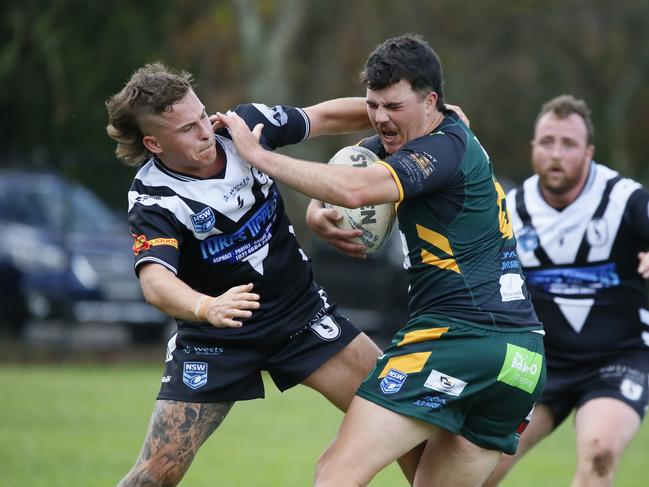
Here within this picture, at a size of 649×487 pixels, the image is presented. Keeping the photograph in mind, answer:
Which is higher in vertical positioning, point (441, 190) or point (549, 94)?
point (441, 190)

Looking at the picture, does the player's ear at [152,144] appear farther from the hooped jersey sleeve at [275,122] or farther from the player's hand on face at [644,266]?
the player's hand on face at [644,266]

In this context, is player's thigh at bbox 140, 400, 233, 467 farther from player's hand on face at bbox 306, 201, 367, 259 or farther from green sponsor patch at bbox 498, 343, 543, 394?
green sponsor patch at bbox 498, 343, 543, 394

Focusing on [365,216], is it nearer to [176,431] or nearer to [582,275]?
[176,431]

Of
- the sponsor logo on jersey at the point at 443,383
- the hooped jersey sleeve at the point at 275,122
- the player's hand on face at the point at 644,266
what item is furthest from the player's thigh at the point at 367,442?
the player's hand on face at the point at 644,266

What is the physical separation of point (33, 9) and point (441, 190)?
11973 millimetres

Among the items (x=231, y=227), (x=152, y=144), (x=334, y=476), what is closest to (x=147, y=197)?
(x=152, y=144)

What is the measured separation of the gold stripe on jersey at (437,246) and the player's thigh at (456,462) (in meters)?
0.76

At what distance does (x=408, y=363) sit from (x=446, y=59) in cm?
2135

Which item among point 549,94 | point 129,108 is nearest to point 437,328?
point 129,108

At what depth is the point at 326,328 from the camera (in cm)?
533

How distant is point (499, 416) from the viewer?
4.76 metres

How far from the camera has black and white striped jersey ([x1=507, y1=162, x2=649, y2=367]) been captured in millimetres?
6250

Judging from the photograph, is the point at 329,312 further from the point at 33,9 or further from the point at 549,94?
the point at 549,94

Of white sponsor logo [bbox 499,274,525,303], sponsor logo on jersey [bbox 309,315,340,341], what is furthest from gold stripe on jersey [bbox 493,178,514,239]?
sponsor logo on jersey [bbox 309,315,340,341]
